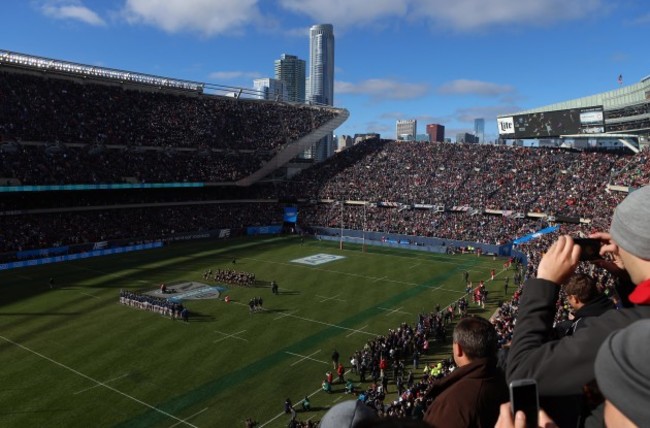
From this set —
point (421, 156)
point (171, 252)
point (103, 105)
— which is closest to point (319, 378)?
point (171, 252)

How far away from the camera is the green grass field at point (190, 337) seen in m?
20.0

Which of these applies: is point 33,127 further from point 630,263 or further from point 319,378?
point 630,263

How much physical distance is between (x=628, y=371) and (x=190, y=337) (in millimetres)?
27691

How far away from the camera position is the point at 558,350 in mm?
2598

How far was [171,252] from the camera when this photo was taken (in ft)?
169

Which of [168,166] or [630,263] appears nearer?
[630,263]

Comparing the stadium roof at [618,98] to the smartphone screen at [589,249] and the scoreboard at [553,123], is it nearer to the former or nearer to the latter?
the scoreboard at [553,123]

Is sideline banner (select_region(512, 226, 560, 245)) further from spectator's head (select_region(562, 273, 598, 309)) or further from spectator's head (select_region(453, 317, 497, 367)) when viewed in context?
spectator's head (select_region(453, 317, 497, 367))

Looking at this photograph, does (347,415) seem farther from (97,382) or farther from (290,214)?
(290,214)

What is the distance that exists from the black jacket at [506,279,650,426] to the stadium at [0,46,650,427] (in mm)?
1071

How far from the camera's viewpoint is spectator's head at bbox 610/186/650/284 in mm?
2535

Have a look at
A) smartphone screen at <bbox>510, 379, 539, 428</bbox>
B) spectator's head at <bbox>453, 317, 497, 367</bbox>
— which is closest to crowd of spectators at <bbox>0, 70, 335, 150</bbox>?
spectator's head at <bbox>453, 317, 497, 367</bbox>

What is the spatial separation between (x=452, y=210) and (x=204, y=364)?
149 feet

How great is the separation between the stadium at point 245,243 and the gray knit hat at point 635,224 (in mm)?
1739
